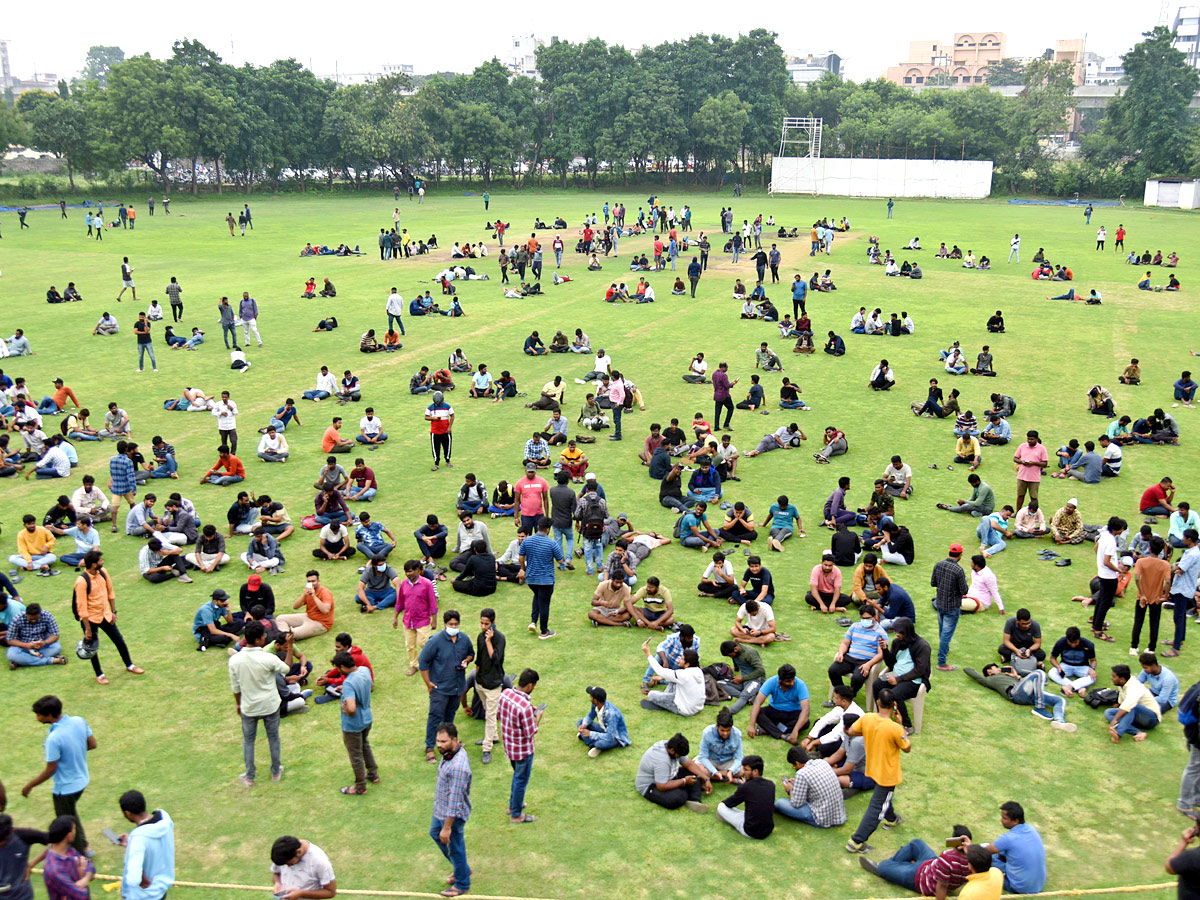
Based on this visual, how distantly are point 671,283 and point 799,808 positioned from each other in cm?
3470

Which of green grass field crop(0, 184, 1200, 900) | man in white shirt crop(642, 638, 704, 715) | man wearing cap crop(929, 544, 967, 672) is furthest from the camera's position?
man wearing cap crop(929, 544, 967, 672)

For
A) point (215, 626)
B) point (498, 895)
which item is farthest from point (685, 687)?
point (215, 626)

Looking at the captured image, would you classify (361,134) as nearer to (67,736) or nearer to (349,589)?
(349,589)

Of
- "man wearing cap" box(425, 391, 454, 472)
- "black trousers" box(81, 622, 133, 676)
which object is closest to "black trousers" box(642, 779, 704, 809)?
"black trousers" box(81, 622, 133, 676)

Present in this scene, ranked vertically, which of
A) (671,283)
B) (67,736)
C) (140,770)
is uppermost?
(671,283)

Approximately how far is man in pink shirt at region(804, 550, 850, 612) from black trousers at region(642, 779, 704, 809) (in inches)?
197

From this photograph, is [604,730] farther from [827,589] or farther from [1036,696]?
[1036,696]

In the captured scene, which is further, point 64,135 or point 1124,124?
point 1124,124

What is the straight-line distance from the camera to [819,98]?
10800 cm

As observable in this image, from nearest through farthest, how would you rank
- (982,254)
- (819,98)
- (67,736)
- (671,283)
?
(67,736), (671,283), (982,254), (819,98)

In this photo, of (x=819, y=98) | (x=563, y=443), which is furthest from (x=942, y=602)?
(x=819, y=98)

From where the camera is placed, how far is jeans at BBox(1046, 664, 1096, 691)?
11.9m

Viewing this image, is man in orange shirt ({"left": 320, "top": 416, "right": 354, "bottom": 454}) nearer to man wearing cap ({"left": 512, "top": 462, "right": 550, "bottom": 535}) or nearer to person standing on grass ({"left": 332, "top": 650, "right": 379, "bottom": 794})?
man wearing cap ({"left": 512, "top": 462, "right": 550, "bottom": 535})

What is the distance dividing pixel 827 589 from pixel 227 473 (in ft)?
40.5
